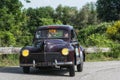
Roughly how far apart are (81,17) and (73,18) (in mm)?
6301

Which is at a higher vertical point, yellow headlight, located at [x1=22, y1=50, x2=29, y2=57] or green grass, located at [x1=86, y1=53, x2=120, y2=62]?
yellow headlight, located at [x1=22, y1=50, x2=29, y2=57]

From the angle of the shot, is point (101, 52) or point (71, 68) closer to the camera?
point (71, 68)

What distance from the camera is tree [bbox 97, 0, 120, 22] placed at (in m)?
71.8

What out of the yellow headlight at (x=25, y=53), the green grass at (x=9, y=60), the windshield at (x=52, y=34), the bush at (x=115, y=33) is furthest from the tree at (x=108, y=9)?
the yellow headlight at (x=25, y=53)

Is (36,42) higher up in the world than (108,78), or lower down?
higher up

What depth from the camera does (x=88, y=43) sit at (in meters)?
28.0

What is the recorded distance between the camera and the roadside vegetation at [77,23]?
25.4 metres

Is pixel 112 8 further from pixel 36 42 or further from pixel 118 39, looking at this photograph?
pixel 36 42

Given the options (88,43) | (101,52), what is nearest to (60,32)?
(101,52)

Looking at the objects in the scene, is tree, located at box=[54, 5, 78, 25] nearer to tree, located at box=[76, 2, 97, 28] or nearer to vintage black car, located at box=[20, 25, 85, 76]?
tree, located at box=[76, 2, 97, 28]

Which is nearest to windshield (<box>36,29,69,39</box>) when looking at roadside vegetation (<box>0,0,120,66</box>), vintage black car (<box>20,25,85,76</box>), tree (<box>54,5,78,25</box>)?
vintage black car (<box>20,25,85,76</box>)

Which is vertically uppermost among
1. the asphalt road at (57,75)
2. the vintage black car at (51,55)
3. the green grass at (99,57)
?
the vintage black car at (51,55)

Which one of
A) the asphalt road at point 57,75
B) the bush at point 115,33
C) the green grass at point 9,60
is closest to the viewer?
the asphalt road at point 57,75

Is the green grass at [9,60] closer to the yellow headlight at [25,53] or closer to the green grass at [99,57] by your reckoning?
the green grass at [99,57]
